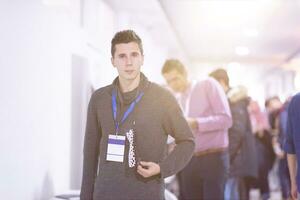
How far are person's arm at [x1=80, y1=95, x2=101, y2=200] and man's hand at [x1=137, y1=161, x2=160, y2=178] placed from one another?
9.5 inches

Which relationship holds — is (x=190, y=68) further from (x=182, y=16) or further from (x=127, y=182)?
(x=127, y=182)

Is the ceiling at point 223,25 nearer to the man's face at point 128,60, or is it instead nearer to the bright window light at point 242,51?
the bright window light at point 242,51

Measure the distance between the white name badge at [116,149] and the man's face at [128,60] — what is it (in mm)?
241

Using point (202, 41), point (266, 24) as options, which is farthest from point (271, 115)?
point (202, 41)

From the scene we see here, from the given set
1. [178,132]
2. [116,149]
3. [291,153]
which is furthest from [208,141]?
[116,149]

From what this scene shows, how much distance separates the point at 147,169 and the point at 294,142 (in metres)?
0.86

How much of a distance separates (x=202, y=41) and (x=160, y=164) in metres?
7.94

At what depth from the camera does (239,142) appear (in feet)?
15.6

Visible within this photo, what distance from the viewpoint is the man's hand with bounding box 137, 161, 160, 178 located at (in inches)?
78.2

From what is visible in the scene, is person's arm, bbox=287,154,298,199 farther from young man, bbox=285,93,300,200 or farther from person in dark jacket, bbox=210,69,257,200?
person in dark jacket, bbox=210,69,257,200

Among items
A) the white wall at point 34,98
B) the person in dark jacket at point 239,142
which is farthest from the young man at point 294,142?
the person in dark jacket at point 239,142

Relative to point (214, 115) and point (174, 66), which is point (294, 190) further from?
point (174, 66)

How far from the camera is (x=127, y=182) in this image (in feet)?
6.60

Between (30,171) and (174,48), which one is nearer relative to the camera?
(30,171)
